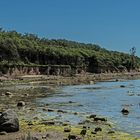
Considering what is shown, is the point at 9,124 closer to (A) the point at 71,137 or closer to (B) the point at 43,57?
(A) the point at 71,137

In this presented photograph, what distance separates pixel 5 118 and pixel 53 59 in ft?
456

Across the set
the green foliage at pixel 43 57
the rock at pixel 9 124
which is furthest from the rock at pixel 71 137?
the green foliage at pixel 43 57

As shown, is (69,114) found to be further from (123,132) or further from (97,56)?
(97,56)

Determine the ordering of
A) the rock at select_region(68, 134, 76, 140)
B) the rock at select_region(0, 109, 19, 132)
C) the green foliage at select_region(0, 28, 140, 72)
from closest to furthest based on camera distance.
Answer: the rock at select_region(68, 134, 76, 140) → the rock at select_region(0, 109, 19, 132) → the green foliage at select_region(0, 28, 140, 72)

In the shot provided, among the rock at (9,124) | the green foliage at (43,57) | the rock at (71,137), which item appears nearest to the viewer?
the rock at (71,137)

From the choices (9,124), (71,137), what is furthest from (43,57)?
(71,137)

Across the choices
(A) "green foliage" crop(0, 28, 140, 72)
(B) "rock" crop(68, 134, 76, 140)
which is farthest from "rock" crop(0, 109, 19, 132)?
(A) "green foliage" crop(0, 28, 140, 72)

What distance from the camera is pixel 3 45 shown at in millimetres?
146625

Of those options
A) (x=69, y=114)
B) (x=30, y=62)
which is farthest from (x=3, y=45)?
(x=69, y=114)

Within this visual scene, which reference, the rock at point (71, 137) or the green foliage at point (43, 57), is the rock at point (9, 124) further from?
the green foliage at point (43, 57)

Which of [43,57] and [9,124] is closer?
[9,124]

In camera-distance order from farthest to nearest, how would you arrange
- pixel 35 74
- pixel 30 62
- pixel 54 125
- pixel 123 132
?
pixel 30 62 < pixel 35 74 < pixel 54 125 < pixel 123 132

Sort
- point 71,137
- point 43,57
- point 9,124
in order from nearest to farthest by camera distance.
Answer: point 71,137
point 9,124
point 43,57

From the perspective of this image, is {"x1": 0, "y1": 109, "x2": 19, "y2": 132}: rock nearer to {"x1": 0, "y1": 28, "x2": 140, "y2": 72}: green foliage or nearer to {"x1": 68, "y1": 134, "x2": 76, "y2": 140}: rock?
{"x1": 68, "y1": 134, "x2": 76, "y2": 140}: rock
